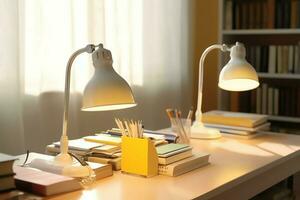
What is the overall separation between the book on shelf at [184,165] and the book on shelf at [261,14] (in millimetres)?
1931

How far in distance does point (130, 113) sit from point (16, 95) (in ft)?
3.11

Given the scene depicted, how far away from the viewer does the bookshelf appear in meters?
3.53

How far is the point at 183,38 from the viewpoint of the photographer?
3.70m

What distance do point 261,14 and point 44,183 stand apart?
2.56 meters

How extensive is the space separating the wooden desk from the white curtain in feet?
3.01

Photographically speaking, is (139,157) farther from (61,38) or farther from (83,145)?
(61,38)

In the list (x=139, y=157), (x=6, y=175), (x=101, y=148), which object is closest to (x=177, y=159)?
(x=139, y=157)

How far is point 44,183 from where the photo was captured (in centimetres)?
150

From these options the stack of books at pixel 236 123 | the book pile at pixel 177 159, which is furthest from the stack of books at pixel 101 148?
the stack of books at pixel 236 123

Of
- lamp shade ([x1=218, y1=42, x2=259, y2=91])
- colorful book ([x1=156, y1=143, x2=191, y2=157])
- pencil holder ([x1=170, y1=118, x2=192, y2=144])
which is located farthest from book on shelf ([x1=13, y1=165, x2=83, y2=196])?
lamp shade ([x1=218, y1=42, x2=259, y2=91])

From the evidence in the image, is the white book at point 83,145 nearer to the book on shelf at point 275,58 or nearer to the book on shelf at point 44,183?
the book on shelf at point 44,183

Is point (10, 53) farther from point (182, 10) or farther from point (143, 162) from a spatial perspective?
point (182, 10)

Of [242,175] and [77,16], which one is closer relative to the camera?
[242,175]

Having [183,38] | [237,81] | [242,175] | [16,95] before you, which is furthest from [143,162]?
[183,38]
